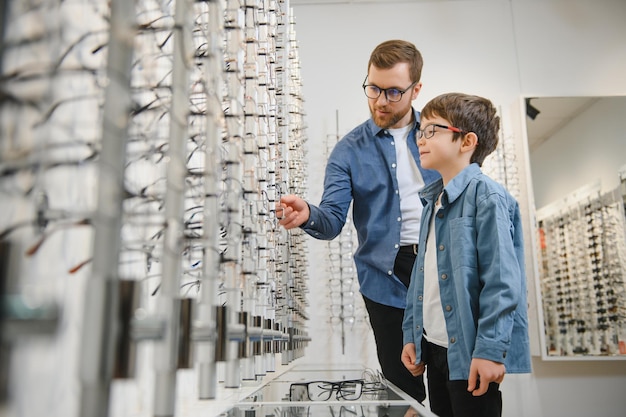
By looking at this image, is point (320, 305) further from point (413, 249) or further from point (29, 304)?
point (29, 304)

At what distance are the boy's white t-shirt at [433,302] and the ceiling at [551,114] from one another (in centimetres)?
232

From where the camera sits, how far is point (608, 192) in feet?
11.4

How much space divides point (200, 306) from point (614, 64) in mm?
3866

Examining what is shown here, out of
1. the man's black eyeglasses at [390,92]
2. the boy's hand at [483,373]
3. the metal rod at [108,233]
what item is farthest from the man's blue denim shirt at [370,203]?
the metal rod at [108,233]

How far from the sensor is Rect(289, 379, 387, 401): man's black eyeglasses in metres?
1.15

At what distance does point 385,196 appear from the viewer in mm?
1849

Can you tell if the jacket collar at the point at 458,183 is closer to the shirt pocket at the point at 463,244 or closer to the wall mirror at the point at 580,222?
the shirt pocket at the point at 463,244

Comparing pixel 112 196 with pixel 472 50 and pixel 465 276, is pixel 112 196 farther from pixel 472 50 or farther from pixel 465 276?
pixel 472 50

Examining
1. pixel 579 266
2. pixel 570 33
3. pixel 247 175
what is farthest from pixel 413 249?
pixel 570 33

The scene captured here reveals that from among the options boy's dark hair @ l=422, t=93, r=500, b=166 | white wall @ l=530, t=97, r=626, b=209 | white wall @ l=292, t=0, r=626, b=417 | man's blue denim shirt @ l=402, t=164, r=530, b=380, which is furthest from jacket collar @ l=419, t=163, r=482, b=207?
white wall @ l=530, t=97, r=626, b=209

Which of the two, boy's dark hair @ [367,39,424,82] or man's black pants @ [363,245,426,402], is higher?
boy's dark hair @ [367,39,424,82]

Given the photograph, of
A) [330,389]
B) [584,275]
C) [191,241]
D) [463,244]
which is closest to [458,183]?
[463,244]

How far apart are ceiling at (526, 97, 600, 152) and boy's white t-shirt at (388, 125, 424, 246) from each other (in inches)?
72.5

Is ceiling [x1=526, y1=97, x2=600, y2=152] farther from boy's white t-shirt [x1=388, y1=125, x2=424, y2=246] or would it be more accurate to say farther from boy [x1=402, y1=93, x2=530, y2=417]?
boy [x1=402, y1=93, x2=530, y2=417]
